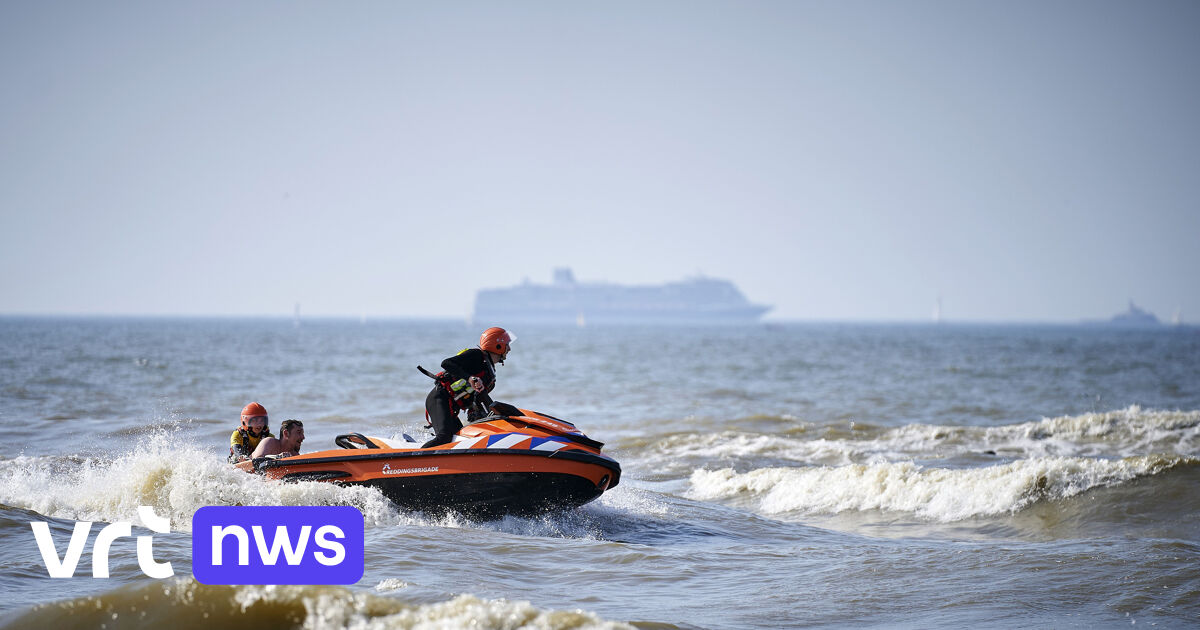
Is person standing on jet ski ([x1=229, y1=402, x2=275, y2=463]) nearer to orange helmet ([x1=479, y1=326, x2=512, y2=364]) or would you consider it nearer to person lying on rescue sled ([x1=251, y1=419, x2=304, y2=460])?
person lying on rescue sled ([x1=251, y1=419, x2=304, y2=460])

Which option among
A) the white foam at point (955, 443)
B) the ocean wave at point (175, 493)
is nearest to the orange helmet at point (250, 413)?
the ocean wave at point (175, 493)

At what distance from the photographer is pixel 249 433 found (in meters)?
10.8

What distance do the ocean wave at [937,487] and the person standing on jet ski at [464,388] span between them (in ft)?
13.6

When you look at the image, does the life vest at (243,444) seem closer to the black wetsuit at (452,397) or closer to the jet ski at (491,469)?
the jet ski at (491,469)

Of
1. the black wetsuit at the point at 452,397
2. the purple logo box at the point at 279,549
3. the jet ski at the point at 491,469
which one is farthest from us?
the black wetsuit at the point at 452,397

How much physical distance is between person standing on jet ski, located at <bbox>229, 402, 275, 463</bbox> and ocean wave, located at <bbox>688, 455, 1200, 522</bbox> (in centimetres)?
553

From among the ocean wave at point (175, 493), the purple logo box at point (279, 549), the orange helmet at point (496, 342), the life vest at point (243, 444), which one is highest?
the orange helmet at point (496, 342)

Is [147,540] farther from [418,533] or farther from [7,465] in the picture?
[7,465]

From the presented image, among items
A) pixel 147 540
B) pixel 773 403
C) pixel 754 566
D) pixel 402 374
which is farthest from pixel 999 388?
pixel 147 540

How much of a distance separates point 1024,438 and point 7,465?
53.9ft

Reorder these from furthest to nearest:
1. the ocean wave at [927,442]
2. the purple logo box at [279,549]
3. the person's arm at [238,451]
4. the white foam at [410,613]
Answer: the ocean wave at [927,442]
the person's arm at [238,451]
the purple logo box at [279,549]
the white foam at [410,613]

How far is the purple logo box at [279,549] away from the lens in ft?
21.0

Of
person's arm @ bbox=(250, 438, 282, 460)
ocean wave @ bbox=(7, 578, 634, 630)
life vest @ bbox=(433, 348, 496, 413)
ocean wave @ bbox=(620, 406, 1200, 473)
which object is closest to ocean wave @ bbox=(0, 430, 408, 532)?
person's arm @ bbox=(250, 438, 282, 460)

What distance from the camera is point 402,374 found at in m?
35.7
